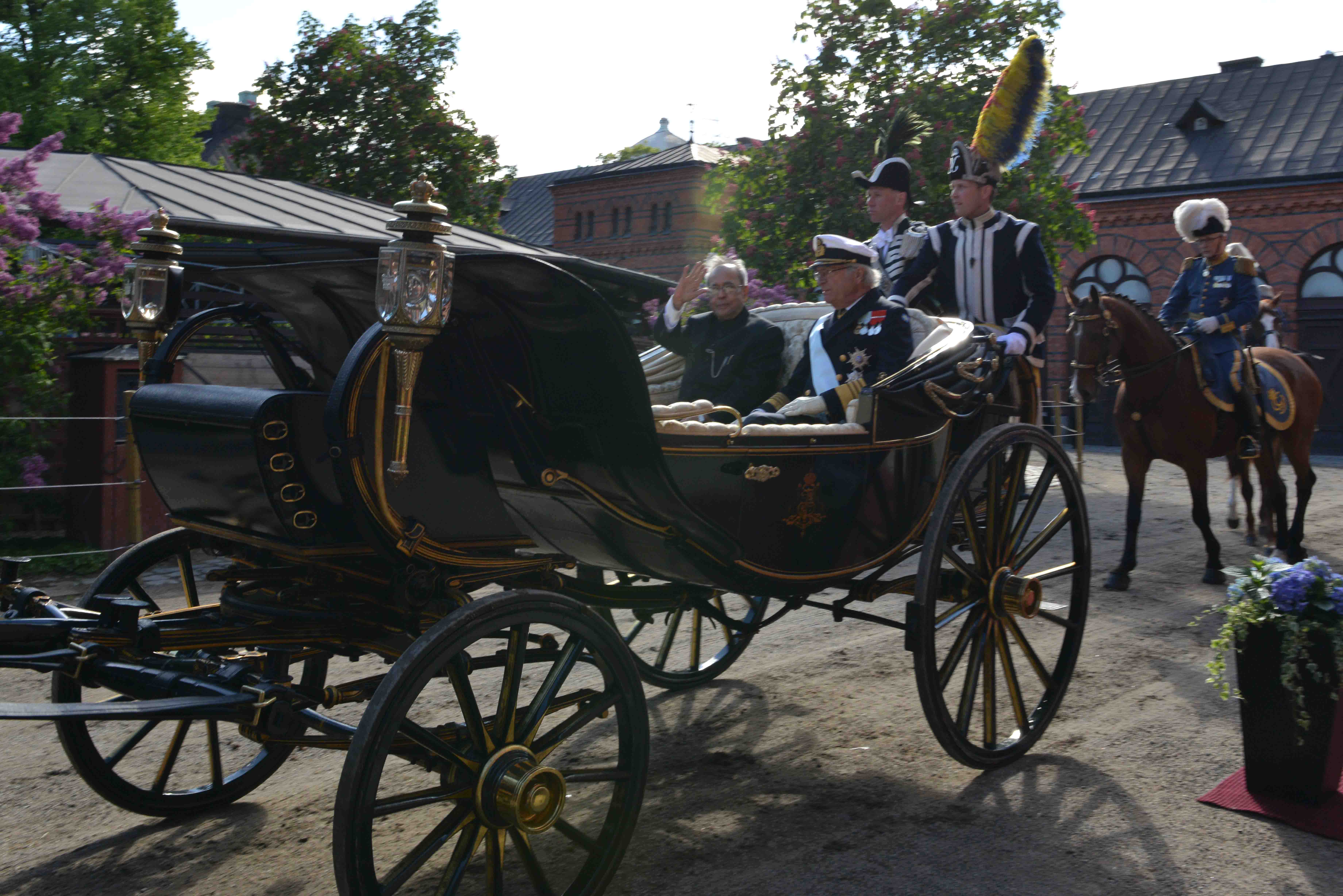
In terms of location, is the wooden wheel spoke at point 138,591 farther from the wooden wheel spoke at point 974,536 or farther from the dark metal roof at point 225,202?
the dark metal roof at point 225,202

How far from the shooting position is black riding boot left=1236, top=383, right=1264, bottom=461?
25.0 feet

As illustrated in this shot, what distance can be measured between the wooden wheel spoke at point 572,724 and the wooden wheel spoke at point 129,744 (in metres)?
1.27

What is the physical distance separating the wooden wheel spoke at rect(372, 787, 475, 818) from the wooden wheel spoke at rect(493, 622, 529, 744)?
5.4 inches

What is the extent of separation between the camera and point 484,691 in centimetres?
471

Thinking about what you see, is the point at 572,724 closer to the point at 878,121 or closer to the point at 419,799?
the point at 419,799

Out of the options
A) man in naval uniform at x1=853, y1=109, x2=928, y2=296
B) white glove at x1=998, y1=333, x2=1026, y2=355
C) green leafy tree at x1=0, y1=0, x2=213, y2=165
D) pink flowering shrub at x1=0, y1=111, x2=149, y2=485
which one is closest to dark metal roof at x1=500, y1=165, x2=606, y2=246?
green leafy tree at x1=0, y1=0, x2=213, y2=165

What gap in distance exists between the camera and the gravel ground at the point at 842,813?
3002 millimetres

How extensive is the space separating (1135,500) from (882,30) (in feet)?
22.5

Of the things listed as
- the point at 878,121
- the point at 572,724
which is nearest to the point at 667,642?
the point at 572,724

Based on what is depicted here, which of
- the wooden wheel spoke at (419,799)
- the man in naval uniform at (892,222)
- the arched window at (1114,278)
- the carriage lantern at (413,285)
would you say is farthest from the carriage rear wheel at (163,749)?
the arched window at (1114,278)

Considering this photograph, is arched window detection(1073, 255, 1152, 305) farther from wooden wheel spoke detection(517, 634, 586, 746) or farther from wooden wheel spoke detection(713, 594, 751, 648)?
wooden wheel spoke detection(517, 634, 586, 746)

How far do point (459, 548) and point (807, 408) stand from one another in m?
1.51

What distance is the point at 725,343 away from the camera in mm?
4512

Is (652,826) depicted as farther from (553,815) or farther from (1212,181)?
(1212,181)
